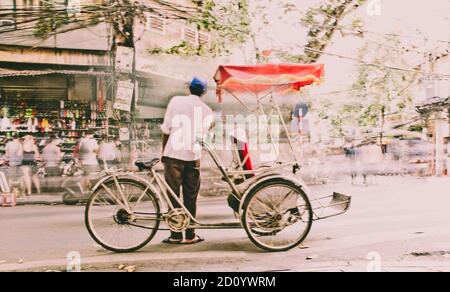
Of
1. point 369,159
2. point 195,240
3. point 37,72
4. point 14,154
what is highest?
point 37,72

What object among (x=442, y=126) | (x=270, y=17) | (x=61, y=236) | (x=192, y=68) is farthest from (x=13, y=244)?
(x=442, y=126)

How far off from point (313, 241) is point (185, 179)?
1456 mm

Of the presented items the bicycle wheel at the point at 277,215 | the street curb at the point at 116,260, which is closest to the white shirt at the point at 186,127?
the bicycle wheel at the point at 277,215

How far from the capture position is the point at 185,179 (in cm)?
399

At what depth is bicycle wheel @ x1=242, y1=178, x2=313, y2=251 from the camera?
3.88 m

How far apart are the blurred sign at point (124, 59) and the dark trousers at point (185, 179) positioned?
1127mm

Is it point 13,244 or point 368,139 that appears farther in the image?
point 368,139

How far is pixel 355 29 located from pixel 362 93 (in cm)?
73

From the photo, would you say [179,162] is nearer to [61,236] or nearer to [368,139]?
Answer: [61,236]

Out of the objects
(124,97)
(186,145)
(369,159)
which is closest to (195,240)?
(186,145)

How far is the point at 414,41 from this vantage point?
4395 mm

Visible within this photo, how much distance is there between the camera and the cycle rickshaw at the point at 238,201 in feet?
12.6

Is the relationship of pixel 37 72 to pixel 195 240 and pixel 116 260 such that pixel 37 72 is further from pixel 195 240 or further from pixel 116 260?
pixel 195 240

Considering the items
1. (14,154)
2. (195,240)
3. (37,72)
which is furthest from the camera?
(37,72)
